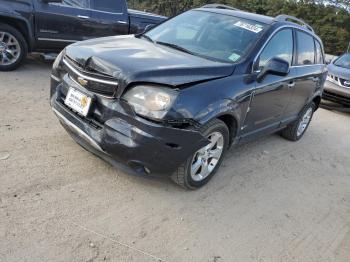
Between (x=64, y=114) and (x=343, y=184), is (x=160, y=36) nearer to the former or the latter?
(x=64, y=114)

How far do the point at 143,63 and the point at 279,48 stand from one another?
2015 millimetres

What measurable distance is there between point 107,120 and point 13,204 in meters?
1.04

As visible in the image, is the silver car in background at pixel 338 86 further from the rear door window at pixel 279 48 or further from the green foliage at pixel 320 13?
the green foliage at pixel 320 13

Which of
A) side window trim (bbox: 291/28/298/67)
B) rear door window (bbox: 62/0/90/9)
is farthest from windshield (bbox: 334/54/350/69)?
rear door window (bbox: 62/0/90/9)

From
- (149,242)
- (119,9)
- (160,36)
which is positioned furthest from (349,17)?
(149,242)

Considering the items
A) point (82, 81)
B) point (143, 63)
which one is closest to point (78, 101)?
point (82, 81)

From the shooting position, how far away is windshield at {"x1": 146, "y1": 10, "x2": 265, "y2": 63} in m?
4.38

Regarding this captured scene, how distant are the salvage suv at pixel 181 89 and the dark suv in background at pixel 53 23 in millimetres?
2752

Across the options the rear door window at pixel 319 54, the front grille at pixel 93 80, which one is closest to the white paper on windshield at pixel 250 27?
the front grille at pixel 93 80

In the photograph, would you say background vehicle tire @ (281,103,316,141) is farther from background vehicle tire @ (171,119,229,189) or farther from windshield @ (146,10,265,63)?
background vehicle tire @ (171,119,229,189)

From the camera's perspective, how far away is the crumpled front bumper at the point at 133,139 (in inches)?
133

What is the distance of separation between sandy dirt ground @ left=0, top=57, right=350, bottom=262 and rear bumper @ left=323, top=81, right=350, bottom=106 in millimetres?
4662

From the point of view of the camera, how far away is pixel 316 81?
6.21 metres

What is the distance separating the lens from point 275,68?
434 cm
